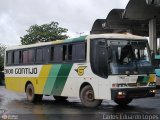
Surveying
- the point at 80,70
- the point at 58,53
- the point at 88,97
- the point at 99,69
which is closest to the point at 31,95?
the point at 58,53

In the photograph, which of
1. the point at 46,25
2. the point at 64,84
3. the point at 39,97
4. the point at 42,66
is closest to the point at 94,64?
the point at 64,84

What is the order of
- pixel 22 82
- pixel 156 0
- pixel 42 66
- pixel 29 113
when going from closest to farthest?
pixel 29 113, pixel 42 66, pixel 22 82, pixel 156 0

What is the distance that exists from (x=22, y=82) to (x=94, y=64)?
6442 millimetres

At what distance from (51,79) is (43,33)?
177 ft

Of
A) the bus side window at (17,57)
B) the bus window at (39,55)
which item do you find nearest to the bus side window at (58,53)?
the bus window at (39,55)

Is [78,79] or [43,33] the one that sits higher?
[43,33]

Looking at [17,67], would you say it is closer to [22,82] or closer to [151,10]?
[22,82]

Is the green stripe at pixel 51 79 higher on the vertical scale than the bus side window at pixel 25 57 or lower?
lower

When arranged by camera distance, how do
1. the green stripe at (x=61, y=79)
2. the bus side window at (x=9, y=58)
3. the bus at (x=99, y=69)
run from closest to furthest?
the bus at (x=99, y=69), the green stripe at (x=61, y=79), the bus side window at (x=9, y=58)

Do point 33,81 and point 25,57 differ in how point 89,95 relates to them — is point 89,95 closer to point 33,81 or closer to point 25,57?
point 33,81

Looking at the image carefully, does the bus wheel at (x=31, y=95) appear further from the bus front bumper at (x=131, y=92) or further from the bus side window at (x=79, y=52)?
the bus front bumper at (x=131, y=92)

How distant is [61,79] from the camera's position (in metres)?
19.1

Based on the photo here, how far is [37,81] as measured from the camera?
2111cm

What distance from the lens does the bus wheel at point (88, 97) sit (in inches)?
680
